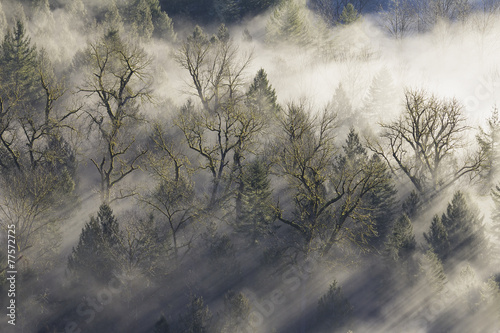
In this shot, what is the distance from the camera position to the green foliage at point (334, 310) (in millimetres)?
28781

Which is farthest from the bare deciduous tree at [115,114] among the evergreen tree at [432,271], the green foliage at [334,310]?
the evergreen tree at [432,271]

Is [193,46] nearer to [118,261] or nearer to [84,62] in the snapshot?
[84,62]

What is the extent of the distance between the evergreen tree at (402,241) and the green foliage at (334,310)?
14.8ft

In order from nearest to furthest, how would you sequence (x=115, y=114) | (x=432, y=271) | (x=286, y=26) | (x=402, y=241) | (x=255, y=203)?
1. (x=432, y=271)
2. (x=402, y=241)
3. (x=255, y=203)
4. (x=115, y=114)
5. (x=286, y=26)

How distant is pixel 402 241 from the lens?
2991 centimetres

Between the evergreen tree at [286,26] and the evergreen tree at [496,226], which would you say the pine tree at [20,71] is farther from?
the evergreen tree at [496,226]

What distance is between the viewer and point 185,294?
3033 centimetres

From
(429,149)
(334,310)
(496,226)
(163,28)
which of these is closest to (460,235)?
(496,226)

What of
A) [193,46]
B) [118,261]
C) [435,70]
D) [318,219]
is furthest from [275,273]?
[435,70]

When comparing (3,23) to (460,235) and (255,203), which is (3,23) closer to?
(255,203)

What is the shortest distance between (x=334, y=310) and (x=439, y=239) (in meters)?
8.68

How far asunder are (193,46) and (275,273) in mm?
27790

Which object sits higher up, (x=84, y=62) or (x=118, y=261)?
(x=84, y=62)

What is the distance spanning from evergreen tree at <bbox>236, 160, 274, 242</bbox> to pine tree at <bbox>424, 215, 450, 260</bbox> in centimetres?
1079
